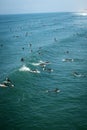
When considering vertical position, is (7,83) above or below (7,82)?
below

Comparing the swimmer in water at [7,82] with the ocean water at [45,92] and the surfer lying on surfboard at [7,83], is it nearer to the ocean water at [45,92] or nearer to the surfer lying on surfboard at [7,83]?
the surfer lying on surfboard at [7,83]

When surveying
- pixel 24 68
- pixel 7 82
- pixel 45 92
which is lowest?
pixel 45 92

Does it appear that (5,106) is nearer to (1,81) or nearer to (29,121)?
(29,121)

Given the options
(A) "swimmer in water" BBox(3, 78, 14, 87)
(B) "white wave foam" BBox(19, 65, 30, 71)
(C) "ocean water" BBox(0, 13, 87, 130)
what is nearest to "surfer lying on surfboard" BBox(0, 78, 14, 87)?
(A) "swimmer in water" BBox(3, 78, 14, 87)

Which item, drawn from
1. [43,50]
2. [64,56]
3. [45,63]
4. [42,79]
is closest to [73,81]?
[42,79]

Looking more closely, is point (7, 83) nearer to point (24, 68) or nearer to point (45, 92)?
point (45, 92)

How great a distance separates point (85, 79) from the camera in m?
50.3

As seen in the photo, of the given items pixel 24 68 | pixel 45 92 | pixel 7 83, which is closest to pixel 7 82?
Result: pixel 7 83

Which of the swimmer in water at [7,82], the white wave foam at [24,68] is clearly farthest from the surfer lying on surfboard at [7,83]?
the white wave foam at [24,68]

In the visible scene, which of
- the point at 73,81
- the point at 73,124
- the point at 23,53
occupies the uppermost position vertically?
the point at 23,53

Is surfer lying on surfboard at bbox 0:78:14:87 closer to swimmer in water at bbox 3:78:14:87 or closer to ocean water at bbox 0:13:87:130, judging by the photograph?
swimmer in water at bbox 3:78:14:87

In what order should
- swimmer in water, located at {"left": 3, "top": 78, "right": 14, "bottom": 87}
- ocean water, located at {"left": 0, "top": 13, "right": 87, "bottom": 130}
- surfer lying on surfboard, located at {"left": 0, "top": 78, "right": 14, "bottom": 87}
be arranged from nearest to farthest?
1. ocean water, located at {"left": 0, "top": 13, "right": 87, "bottom": 130}
2. surfer lying on surfboard, located at {"left": 0, "top": 78, "right": 14, "bottom": 87}
3. swimmer in water, located at {"left": 3, "top": 78, "right": 14, "bottom": 87}

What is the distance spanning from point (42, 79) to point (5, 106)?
535 inches

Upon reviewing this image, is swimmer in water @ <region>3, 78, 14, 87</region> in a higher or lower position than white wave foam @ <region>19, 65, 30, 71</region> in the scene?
lower
